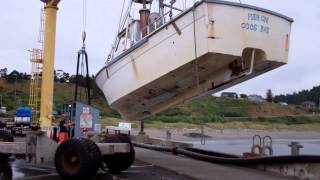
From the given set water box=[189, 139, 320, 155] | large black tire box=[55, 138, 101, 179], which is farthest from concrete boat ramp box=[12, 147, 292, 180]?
water box=[189, 139, 320, 155]

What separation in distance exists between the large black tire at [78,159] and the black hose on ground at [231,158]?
4.67 meters

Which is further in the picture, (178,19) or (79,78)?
(79,78)

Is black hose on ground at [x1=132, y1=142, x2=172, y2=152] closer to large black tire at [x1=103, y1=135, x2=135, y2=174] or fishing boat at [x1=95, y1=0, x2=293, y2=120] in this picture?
fishing boat at [x1=95, y1=0, x2=293, y2=120]

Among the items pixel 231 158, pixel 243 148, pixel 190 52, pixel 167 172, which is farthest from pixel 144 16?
pixel 243 148

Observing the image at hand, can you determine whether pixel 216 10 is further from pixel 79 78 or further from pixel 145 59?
pixel 79 78

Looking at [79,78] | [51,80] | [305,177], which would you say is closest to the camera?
[305,177]

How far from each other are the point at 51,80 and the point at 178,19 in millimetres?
6916

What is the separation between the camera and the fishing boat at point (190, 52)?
12039 mm

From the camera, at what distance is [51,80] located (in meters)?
18.0

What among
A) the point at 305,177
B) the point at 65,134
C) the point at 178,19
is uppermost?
the point at 178,19

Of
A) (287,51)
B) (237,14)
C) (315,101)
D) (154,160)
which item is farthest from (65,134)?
(315,101)

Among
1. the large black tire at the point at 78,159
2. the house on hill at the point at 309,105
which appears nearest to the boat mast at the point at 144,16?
the large black tire at the point at 78,159

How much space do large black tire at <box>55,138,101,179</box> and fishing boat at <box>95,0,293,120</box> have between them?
150 inches

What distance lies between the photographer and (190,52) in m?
12.3
